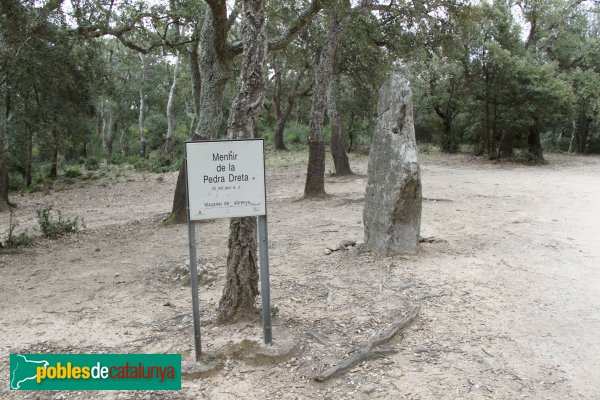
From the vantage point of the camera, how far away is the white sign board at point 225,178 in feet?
11.4

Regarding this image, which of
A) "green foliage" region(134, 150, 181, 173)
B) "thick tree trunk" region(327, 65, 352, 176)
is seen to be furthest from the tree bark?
"thick tree trunk" region(327, 65, 352, 176)

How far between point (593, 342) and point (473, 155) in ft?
65.5

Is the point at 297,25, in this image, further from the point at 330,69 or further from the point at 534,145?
the point at 534,145

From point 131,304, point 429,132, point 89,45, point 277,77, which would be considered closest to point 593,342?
point 131,304

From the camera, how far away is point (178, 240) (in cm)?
812

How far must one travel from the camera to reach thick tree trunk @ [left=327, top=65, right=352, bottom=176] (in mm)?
14031

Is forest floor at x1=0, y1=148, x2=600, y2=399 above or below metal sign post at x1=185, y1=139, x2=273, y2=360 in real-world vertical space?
below

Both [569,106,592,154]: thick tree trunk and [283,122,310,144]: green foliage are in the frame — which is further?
[283,122,310,144]: green foliage

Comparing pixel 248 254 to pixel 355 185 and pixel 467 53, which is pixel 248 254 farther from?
pixel 467 53

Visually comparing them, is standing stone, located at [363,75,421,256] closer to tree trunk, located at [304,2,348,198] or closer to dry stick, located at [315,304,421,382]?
dry stick, located at [315,304,421,382]

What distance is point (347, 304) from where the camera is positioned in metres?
4.71

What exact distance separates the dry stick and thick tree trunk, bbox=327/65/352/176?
1017 centimetres

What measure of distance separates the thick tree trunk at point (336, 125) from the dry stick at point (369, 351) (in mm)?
10173

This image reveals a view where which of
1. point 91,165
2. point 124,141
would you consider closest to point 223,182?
point 91,165
